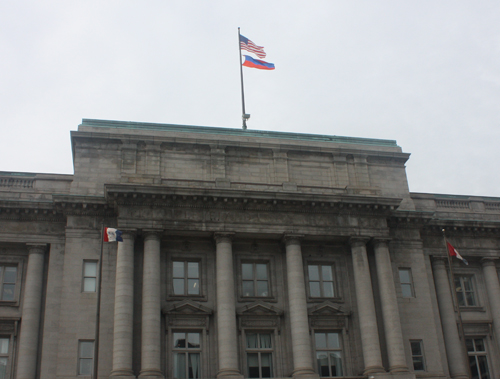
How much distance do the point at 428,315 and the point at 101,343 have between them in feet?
66.4

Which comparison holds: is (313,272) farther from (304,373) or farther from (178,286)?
(178,286)

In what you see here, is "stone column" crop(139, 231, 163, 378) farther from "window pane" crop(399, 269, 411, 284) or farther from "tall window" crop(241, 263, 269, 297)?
"window pane" crop(399, 269, 411, 284)

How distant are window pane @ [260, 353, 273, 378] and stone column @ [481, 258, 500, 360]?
1605cm

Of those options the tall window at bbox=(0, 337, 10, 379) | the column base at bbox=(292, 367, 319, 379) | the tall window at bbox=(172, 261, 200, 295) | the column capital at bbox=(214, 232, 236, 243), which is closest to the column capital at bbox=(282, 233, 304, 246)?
the column capital at bbox=(214, 232, 236, 243)

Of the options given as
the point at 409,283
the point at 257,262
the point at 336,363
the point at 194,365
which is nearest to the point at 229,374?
the point at 194,365

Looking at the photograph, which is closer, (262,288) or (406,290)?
(262,288)

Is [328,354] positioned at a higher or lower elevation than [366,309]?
lower

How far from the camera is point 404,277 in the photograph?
40188 millimetres

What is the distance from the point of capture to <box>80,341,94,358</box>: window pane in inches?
1313

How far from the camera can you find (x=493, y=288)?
42.2m

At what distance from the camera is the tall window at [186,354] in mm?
34188

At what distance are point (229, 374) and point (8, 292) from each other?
45.4 ft

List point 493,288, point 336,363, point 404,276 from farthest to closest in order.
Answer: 1. point 493,288
2. point 404,276
3. point 336,363

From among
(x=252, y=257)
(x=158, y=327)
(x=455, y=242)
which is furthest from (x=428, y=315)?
(x=158, y=327)
